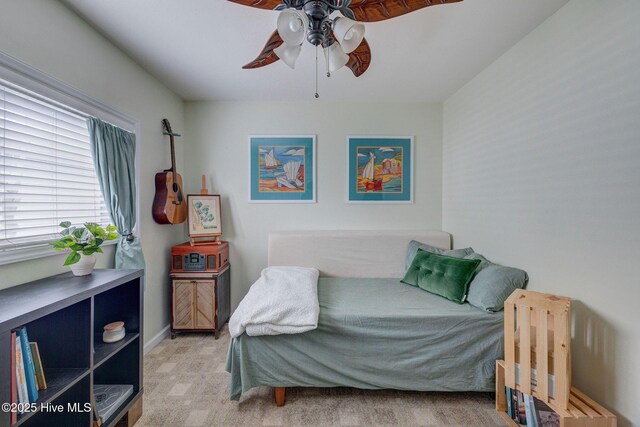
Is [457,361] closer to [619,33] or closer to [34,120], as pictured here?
[619,33]

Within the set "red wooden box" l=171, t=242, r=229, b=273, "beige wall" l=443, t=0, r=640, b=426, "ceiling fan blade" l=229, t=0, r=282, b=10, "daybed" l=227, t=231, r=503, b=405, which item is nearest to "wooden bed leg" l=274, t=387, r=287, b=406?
"daybed" l=227, t=231, r=503, b=405

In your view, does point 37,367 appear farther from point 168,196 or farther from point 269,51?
point 269,51

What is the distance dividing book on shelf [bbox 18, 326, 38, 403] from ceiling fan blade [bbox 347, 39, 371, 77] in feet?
6.88

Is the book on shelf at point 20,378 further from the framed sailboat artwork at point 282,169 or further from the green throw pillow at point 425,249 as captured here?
the green throw pillow at point 425,249

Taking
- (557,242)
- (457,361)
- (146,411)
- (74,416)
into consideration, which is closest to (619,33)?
(557,242)

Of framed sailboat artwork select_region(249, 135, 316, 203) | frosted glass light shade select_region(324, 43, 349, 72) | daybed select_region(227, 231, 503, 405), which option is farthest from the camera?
framed sailboat artwork select_region(249, 135, 316, 203)

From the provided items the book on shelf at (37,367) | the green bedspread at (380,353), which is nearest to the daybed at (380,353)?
the green bedspread at (380,353)

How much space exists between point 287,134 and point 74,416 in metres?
2.73

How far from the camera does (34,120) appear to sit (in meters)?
1.51

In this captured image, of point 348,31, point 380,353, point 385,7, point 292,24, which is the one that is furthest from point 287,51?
point 380,353

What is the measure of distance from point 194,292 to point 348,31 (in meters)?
2.55

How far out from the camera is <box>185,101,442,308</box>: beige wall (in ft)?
10.3

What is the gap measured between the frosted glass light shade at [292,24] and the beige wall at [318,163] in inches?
73.0

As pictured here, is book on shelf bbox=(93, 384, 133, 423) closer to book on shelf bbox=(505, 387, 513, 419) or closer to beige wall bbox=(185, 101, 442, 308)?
beige wall bbox=(185, 101, 442, 308)
